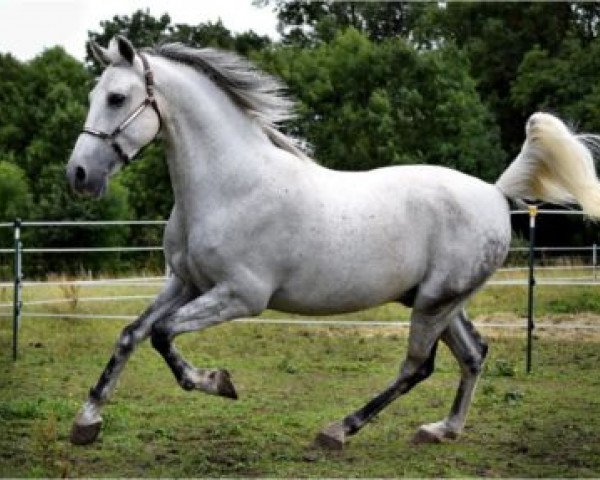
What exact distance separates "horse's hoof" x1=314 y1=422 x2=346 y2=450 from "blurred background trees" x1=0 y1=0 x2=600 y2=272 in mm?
21019

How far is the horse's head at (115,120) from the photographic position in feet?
16.9

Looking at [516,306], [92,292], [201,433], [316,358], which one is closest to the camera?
[201,433]

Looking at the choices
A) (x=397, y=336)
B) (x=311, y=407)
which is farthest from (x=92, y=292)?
(x=311, y=407)

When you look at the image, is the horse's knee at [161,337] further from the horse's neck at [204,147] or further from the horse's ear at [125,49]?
the horse's ear at [125,49]

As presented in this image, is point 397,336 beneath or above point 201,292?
beneath

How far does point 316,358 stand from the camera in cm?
1007

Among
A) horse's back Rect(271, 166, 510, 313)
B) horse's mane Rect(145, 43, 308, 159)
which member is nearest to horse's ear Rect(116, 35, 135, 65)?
horse's mane Rect(145, 43, 308, 159)

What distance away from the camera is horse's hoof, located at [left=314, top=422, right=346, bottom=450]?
5742mm

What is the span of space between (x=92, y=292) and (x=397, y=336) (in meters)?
5.93

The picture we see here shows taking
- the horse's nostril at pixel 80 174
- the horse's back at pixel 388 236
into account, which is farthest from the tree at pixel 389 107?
the horse's nostril at pixel 80 174

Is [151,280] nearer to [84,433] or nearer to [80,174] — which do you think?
[84,433]

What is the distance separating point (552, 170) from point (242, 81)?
1900mm

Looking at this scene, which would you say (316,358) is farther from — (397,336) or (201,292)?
(201,292)

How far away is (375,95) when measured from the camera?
103 feet
